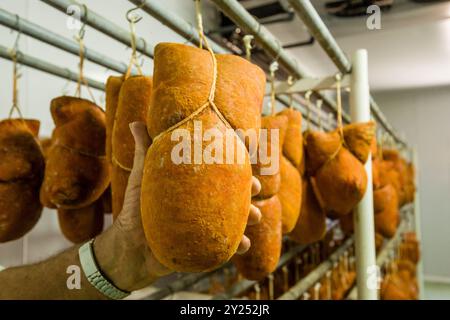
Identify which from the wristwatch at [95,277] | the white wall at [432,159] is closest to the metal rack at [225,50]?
the wristwatch at [95,277]

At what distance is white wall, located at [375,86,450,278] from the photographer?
4.66 metres

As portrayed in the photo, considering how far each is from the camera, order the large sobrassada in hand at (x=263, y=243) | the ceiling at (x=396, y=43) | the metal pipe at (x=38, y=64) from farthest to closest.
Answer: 1. the ceiling at (x=396, y=43)
2. the metal pipe at (x=38, y=64)
3. the large sobrassada in hand at (x=263, y=243)

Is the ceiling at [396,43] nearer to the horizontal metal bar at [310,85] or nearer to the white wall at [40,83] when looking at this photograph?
the horizontal metal bar at [310,85]

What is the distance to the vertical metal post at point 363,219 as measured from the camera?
1.12 meters

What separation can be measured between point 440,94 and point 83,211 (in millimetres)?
5001

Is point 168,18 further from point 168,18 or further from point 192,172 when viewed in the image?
point 192,172

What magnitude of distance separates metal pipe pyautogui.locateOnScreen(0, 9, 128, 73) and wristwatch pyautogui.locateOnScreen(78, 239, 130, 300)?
1.65ft

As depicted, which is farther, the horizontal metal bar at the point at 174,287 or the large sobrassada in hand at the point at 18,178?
the horizontal metal bar at the point at 174,287

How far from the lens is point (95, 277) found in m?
0.60

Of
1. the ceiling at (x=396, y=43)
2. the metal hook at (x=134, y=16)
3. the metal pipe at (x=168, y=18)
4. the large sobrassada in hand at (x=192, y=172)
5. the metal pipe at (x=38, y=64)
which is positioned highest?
the ceiling at (x=396, y=43)

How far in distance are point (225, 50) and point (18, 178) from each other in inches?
23.5

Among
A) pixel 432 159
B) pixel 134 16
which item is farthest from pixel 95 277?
pixel 432 159

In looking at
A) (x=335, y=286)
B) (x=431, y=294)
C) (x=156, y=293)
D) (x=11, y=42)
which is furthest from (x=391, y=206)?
(x=431, y=294)

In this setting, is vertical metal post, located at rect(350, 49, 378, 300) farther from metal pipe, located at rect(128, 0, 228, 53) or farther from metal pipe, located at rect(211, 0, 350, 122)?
metal pipe, located at rect(128, 0, 228, 53)
